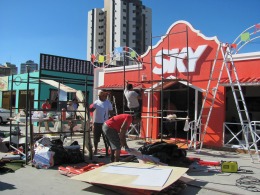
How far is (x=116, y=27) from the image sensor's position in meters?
99.6

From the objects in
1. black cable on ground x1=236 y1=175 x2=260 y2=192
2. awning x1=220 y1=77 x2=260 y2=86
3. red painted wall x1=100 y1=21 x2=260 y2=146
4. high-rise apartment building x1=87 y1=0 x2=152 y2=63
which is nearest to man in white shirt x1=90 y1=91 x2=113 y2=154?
red painted wall x1=100 y1=21 x2=260 y2=146

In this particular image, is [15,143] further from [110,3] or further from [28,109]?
[110,3]

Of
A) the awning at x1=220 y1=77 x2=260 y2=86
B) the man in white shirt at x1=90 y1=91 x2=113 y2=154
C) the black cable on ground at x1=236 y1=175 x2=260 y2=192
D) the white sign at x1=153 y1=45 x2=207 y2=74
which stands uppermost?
the white sign at x1=153 y1=45 x2=207 y2=74

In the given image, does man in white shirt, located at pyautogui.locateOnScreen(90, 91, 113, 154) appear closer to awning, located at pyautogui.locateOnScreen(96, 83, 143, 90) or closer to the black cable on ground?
the black cable on ground

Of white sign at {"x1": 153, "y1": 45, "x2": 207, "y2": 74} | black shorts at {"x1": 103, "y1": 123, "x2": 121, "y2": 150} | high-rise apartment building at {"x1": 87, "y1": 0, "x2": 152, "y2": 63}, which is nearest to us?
black shorts at {"x1": 103, "y1": 123, "x2": 121, "y2": 150}

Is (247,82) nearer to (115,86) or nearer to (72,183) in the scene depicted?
(115,86)

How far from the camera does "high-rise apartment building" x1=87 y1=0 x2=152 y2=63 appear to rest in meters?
98.5

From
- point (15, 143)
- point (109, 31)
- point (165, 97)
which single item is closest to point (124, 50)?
point (165, 97)

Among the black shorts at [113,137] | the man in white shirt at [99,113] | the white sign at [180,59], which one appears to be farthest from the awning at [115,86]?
the black shorts at [113,137]

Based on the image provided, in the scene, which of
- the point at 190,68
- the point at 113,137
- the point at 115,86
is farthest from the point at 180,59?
the point at 113,137

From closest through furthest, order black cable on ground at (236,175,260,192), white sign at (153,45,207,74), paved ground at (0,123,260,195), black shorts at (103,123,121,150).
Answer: paved ground at (0,123,260,195) < black cable on ground at (236,175,260,192) < black shorts at (103,123,121,150) < white sign at (153,45,207,74)

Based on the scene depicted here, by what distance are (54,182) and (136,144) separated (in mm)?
6458

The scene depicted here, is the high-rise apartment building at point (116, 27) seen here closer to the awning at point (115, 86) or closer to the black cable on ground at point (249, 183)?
the awning at point (115, 86)

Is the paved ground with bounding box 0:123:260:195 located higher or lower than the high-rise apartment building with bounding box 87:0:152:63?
lower
